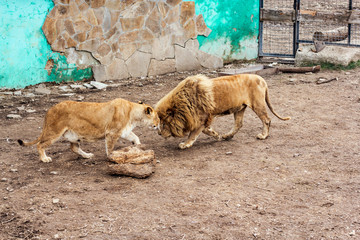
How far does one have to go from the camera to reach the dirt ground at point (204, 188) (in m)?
4.34

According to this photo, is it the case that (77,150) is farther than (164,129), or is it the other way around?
(164,129)

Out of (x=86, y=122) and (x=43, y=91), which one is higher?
(x=86, y=122)

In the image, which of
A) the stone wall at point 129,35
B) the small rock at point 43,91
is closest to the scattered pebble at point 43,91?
the small rock at point 43,91

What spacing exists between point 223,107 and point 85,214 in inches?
110

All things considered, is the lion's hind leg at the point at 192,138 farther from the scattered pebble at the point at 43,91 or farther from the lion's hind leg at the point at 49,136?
the scattered pebble at the point at 43,91

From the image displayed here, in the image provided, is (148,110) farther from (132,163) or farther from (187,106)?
(132,163)

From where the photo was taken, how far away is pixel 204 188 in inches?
205

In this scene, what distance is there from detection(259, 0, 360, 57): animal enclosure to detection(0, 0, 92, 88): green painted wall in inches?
221

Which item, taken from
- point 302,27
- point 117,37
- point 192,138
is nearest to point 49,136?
point 192,138

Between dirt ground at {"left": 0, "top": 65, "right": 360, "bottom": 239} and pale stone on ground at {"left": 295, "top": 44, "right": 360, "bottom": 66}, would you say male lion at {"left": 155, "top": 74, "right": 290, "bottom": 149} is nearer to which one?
dirt ground at {"left": 0, "top": 65, "right": 360, "bottom": 239}

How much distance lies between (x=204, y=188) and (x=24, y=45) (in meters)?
5.97

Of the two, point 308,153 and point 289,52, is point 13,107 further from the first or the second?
point 289,52

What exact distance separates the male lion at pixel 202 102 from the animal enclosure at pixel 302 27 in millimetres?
5273

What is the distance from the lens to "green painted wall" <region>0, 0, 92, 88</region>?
9.31m
